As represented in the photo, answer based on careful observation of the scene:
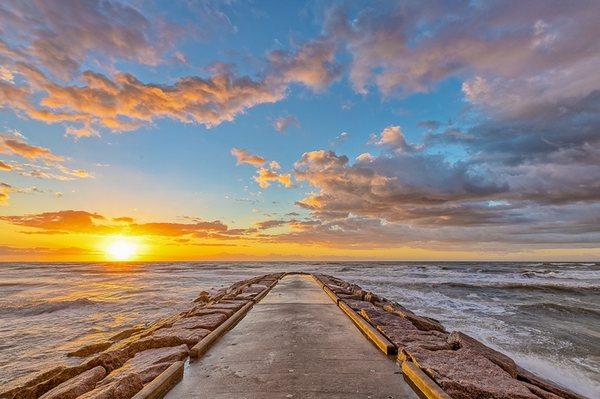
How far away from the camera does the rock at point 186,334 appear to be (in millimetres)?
5234

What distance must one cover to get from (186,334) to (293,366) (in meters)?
2.22

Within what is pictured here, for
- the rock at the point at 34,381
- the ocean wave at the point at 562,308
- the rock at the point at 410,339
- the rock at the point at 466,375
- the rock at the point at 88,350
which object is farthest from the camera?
the ocean wave at the point at 562,308

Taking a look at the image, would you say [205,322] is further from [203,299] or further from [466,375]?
[203,299]

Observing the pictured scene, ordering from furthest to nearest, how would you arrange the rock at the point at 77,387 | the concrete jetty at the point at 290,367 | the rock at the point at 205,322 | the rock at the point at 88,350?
the rock at the point at 88,350 < the rock at the point at 205,322 < the rock at the point at 77,387 < the concrete jetty at the point at 290,367

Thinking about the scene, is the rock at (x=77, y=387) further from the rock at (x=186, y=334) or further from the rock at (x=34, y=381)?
the rock at (x=34, y=381)

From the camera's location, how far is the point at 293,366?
4.25m

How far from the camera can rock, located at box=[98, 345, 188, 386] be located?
153 inches

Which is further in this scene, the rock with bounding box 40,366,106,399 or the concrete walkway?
the rock with bounding box 40,366,106,399

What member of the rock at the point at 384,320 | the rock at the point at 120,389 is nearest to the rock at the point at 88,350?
the rock at the point at 120,389

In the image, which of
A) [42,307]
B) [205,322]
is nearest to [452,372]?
[205,322]

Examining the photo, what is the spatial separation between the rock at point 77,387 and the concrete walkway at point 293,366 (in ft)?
3.60

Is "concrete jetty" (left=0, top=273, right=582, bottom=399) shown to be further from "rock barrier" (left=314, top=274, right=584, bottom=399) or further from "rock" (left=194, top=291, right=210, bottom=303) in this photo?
"rock" (left=194, top=291, right=210, bottom=303)

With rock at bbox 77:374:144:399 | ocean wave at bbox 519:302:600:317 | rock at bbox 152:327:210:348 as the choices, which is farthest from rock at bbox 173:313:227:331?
ocean wave at bbox 519:302:600:317

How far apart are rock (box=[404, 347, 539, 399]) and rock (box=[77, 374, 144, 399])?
313cm
